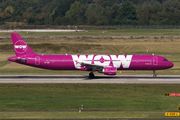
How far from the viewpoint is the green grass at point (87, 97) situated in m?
32.8

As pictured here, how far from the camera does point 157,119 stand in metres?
27.5

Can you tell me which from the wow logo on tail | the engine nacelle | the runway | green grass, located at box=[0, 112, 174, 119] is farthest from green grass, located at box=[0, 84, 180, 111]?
the wow logo on tail

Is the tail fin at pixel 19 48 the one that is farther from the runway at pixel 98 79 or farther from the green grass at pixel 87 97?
the green grass at pixel 87 97

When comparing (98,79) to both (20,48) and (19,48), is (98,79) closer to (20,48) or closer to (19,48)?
(20,48)

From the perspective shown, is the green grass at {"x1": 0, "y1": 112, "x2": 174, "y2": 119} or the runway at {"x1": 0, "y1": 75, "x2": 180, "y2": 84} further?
the runway at {"x1": 0, "y1": 75, "x2": 180, "y2": 84}

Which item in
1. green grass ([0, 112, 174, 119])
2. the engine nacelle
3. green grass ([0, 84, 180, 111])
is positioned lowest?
green grass ([0, 84, 180, 111])

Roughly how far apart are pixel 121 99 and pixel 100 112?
22.1ft

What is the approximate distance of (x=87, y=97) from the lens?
37875mm

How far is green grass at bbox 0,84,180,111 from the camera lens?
108ft

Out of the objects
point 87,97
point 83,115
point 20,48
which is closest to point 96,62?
point 20,48

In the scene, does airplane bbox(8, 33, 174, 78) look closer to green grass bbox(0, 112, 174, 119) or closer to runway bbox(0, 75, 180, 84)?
runway bbox(0, 75, 180, 84)

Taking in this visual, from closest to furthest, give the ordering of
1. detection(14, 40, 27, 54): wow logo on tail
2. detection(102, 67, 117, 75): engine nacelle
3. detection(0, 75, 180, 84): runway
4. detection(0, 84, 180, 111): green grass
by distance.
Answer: detection(0, 84, 180, 111): green grass → detection(0, 75, 180, 84): runway → detection(102, 67, 117, 75): engine nacelle → detection(14, 40, 27, 54): wow logo on tail

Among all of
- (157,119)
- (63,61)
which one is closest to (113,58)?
(63,61)

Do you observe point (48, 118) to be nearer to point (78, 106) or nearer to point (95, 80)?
point (78, 106)
